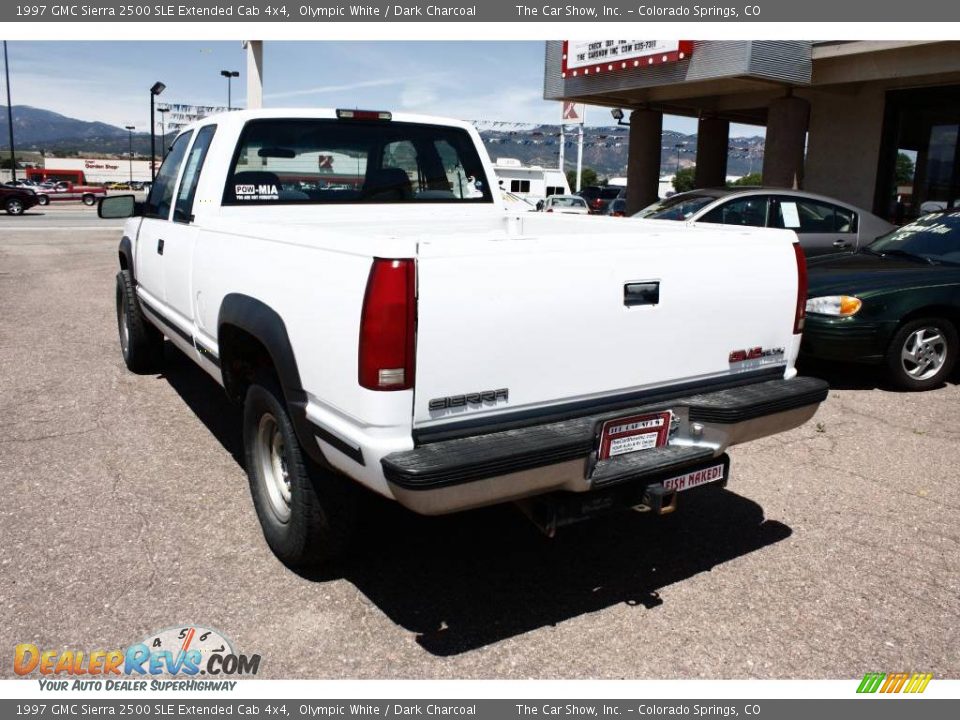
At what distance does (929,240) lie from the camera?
24.7 ft

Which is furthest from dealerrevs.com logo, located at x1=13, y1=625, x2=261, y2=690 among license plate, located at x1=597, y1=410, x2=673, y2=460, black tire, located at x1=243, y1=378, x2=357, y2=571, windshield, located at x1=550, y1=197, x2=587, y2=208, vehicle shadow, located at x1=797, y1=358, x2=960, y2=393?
windshield, located at x1=550, y1=197, x2=587, y2=208

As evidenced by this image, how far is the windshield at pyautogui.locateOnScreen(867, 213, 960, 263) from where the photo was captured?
7.31 meters

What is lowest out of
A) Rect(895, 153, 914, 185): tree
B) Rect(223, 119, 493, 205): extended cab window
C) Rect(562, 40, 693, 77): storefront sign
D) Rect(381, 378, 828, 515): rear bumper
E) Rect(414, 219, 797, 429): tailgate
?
Rect(381, 378, 828, 515): rear bumper

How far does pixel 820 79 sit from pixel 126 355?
528 inches

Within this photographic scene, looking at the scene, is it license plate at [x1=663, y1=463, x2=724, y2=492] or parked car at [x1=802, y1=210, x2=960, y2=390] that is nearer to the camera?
license plate at [x1=663, y1=463, x2=724, y2=492]

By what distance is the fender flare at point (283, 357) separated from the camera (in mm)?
3057

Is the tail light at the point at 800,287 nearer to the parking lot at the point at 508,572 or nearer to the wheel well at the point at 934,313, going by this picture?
the parking lot at the point at 508,572

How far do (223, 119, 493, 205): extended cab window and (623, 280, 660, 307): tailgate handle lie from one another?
7.63ft

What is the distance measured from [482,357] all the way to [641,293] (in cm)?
77

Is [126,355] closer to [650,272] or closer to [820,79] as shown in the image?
[650,272]

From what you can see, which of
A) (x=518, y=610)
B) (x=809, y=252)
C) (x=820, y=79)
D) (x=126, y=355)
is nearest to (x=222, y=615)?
(x=518, y=610)

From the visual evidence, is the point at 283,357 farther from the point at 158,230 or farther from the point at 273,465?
the point at 158,230

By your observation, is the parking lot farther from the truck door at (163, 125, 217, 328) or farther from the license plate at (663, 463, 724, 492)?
the truck door at (163, 125, 217, 328)

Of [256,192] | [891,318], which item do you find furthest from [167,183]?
[891,318]
